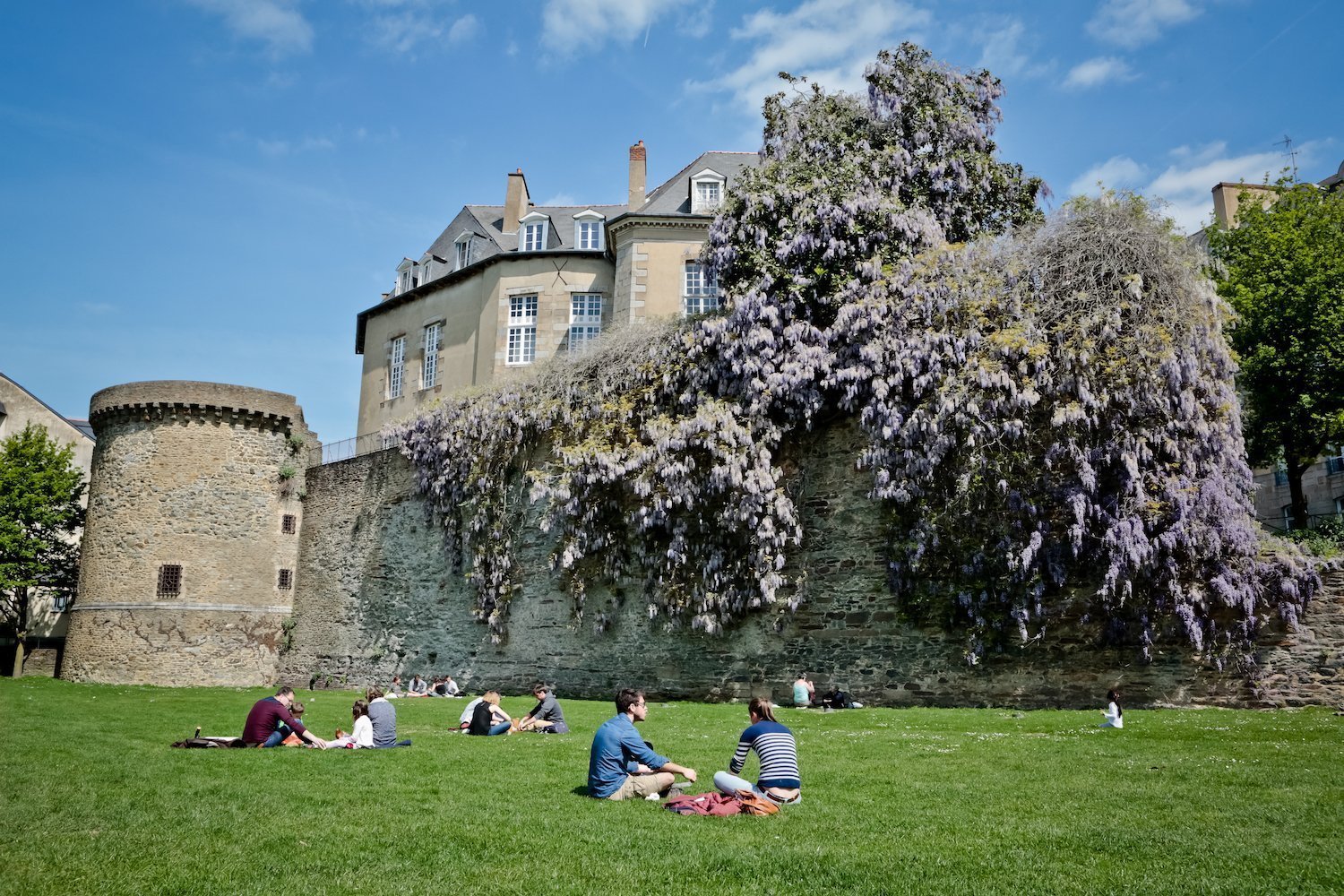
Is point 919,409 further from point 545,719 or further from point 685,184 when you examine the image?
point 685,184

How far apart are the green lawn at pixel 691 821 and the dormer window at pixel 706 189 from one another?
20.3m

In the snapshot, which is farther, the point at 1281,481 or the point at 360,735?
the point at 1281,481

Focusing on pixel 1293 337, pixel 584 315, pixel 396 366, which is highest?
pixel 584 315

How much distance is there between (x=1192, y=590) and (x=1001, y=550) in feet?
8.81

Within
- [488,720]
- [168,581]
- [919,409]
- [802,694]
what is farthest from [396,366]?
[488,720]

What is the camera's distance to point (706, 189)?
98.1 ft

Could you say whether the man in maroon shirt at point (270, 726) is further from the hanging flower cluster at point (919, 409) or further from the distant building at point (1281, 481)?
the distant building at point (1281, 481)

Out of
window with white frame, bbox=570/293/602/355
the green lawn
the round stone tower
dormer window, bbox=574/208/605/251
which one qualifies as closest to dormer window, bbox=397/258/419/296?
dormer window, bbox=574/208/605/251

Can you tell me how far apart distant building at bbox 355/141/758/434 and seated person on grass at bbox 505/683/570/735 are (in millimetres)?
13843

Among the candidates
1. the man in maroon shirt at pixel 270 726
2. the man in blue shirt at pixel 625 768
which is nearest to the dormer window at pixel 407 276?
the man in maroon shirt at pixel 270 726

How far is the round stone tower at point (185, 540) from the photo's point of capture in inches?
1092

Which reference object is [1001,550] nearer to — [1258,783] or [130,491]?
[1258,783]

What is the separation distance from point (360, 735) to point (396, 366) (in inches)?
1001

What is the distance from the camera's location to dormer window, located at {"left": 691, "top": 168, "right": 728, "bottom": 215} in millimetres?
29688
